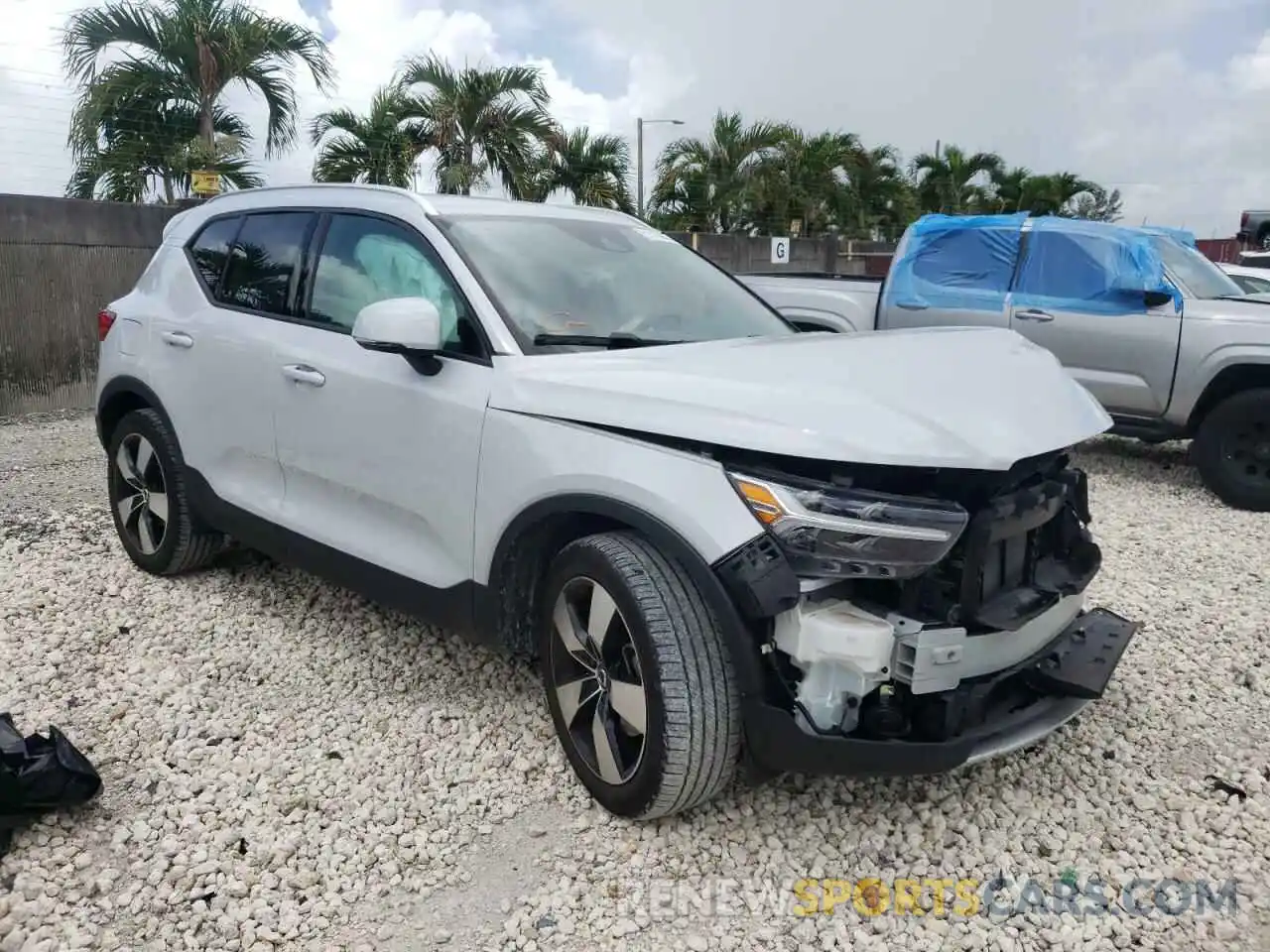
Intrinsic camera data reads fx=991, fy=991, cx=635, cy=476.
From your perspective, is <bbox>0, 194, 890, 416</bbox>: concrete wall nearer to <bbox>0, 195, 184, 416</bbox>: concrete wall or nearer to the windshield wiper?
<bbox>0, 195, 184, 416</bbox>: concrete wall

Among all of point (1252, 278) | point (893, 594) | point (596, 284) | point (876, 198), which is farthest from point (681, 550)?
point (876, 198)

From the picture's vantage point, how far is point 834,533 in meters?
2.29

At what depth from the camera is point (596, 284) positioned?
11.0 ft

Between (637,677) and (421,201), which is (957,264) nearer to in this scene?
(421,201)

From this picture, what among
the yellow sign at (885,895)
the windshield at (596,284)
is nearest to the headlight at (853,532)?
the yellow sign at (885,895)

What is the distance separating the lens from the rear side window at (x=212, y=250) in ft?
13.7

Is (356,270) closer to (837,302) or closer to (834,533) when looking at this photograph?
(834,533)

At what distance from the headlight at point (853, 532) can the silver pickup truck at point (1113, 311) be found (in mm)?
3970

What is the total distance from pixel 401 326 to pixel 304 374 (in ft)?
2.75

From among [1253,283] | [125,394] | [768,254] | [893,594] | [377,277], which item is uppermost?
[768,254]

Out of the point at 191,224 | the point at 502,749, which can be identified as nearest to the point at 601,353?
the point at 502,749

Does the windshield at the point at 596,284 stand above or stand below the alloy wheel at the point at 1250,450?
above

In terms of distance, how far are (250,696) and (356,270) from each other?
1556 millimetres

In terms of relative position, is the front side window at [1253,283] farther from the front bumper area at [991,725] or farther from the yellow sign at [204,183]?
the yellow sign at [204,183]
